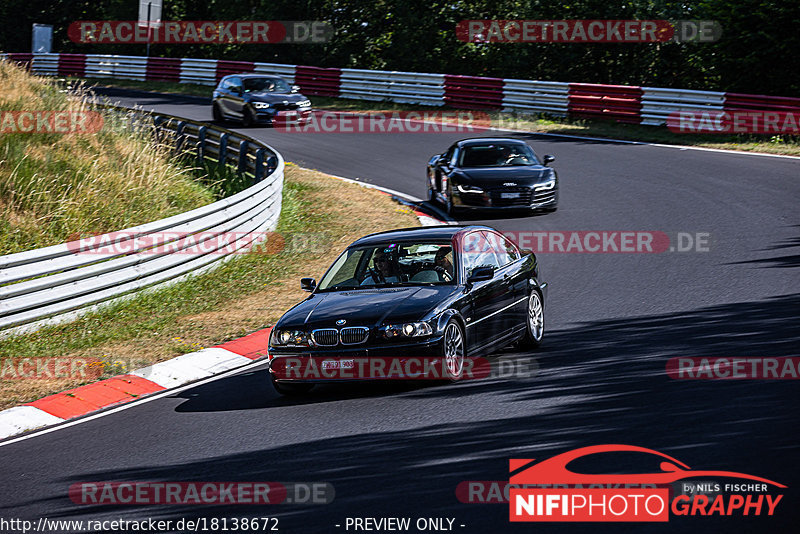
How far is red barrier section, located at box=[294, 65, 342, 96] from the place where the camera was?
126 ft

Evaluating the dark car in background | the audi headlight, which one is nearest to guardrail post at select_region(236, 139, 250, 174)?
the audi headlight

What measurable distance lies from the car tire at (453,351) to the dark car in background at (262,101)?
2249 cm

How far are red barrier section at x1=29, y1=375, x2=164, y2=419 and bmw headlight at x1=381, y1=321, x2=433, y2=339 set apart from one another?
269cm

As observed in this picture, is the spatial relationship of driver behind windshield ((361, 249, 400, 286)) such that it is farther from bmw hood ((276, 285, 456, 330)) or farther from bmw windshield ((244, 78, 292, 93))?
bmw windshield ((244, 78, 292, 93))

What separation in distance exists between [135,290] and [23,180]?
430 cm

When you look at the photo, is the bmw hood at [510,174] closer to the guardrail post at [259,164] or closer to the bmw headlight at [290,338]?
the guardrail post at [259,164]

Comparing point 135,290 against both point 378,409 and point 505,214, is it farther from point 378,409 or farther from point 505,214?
point 505,214

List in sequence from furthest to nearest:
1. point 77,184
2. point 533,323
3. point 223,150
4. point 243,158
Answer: point 223,150 → point 243,158 → point 77,184 → point 533,323

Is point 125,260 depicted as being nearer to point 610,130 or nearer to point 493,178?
point 493,178

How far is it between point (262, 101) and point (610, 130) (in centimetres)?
1032

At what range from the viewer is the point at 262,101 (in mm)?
30797

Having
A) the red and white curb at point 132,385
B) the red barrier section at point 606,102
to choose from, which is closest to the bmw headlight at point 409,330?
the red and white curb at point 132,385

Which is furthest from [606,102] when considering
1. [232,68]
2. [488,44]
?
[232,68]

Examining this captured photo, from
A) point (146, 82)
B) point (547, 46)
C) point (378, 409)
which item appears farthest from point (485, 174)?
point (146, 82)
